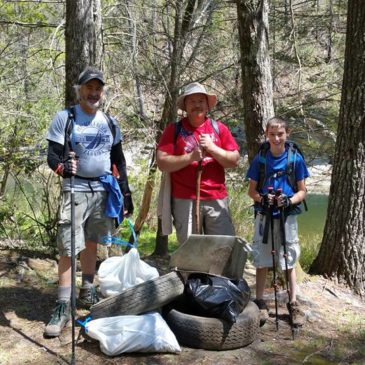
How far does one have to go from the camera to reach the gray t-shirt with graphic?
3.56 meters

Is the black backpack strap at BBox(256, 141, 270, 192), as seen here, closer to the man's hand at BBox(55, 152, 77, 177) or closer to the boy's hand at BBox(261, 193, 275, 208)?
the boy's hand at BBox(261, 193, 275, 208)

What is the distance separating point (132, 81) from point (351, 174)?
404 centimetres

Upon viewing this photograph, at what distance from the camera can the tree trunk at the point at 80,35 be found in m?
4.77

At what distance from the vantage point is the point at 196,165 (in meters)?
3.83

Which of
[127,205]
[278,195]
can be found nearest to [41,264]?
[127,205]

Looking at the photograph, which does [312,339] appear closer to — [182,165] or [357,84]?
[182,165]

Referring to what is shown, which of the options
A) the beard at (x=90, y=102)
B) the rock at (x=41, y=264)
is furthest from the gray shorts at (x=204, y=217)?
the rock at (x=41, y=264)

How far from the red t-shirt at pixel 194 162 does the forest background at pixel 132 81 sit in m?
1.32

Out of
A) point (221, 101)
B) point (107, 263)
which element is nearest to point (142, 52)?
point (221, 101)

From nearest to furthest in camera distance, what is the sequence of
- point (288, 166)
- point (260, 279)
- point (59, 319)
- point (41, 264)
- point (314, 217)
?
point (59, 319) < point (288, 166) < point (260, 279) < point (41, 264) < point (314, 217)

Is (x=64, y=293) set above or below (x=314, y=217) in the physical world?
above

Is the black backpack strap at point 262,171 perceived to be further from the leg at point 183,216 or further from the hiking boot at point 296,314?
the hiking boot at point 296,314

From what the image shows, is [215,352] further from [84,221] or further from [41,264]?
[41,264]

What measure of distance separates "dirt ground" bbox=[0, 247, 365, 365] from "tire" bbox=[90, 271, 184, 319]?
0.27 meters
